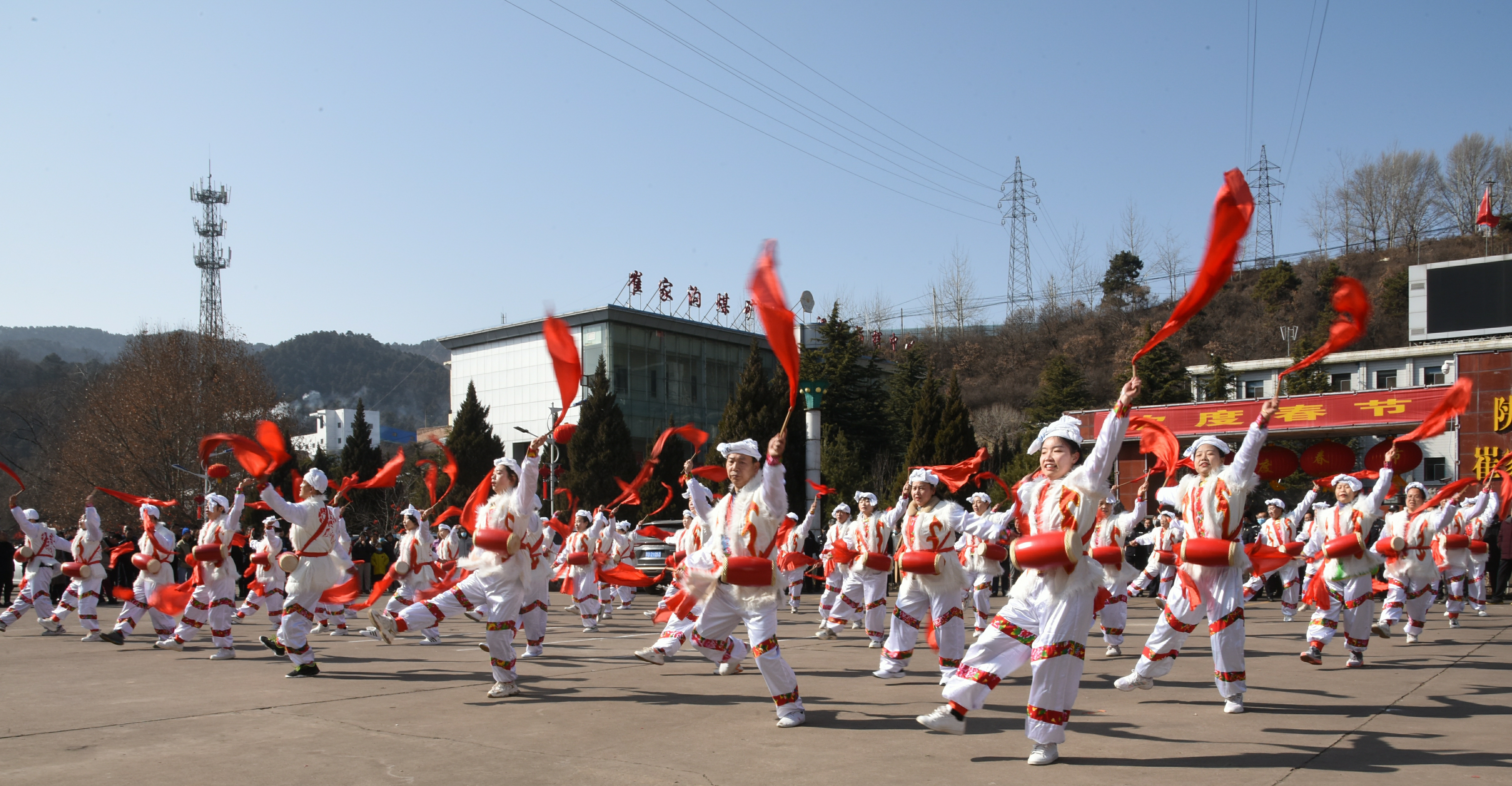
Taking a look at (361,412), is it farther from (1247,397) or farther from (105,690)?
(1247,397)

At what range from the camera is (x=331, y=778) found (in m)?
5.25

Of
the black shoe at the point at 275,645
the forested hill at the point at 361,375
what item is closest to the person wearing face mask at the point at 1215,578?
the black shoe at the point at 275,645

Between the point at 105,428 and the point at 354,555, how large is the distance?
16450 mm

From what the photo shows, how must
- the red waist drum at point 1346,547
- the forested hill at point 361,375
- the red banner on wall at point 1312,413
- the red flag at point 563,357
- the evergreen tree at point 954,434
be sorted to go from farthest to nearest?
1. the forested hill at point 361,375
2. the evergreen tree at point 954,434
3. the red banner on wall at point 1312,413
4. the red waist drum at point 1346,547
5. the red flag at point 563,357

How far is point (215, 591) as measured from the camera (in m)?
11.4

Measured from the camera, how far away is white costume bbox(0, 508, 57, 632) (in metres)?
14.3

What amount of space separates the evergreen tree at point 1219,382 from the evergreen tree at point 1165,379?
1.35 metres

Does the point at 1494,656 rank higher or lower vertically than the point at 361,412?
lower

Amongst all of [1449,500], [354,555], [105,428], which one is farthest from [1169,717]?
[105,428]

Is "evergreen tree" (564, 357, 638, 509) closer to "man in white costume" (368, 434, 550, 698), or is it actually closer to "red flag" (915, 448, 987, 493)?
"red flag" (915, 448, 987, 493)

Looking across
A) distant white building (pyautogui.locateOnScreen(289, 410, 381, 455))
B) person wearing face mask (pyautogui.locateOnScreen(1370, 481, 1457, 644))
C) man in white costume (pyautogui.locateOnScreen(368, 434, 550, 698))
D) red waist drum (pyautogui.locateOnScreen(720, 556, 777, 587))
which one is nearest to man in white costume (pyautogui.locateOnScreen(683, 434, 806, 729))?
red waist drum (pyautogui.locateOnScreen(720, 556, 777, 587))

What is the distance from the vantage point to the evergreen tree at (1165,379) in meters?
45.5

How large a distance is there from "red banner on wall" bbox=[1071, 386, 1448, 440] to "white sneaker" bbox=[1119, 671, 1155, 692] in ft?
77.9

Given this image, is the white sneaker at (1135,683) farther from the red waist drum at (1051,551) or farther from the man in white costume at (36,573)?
the man in white costume at (36,573)
